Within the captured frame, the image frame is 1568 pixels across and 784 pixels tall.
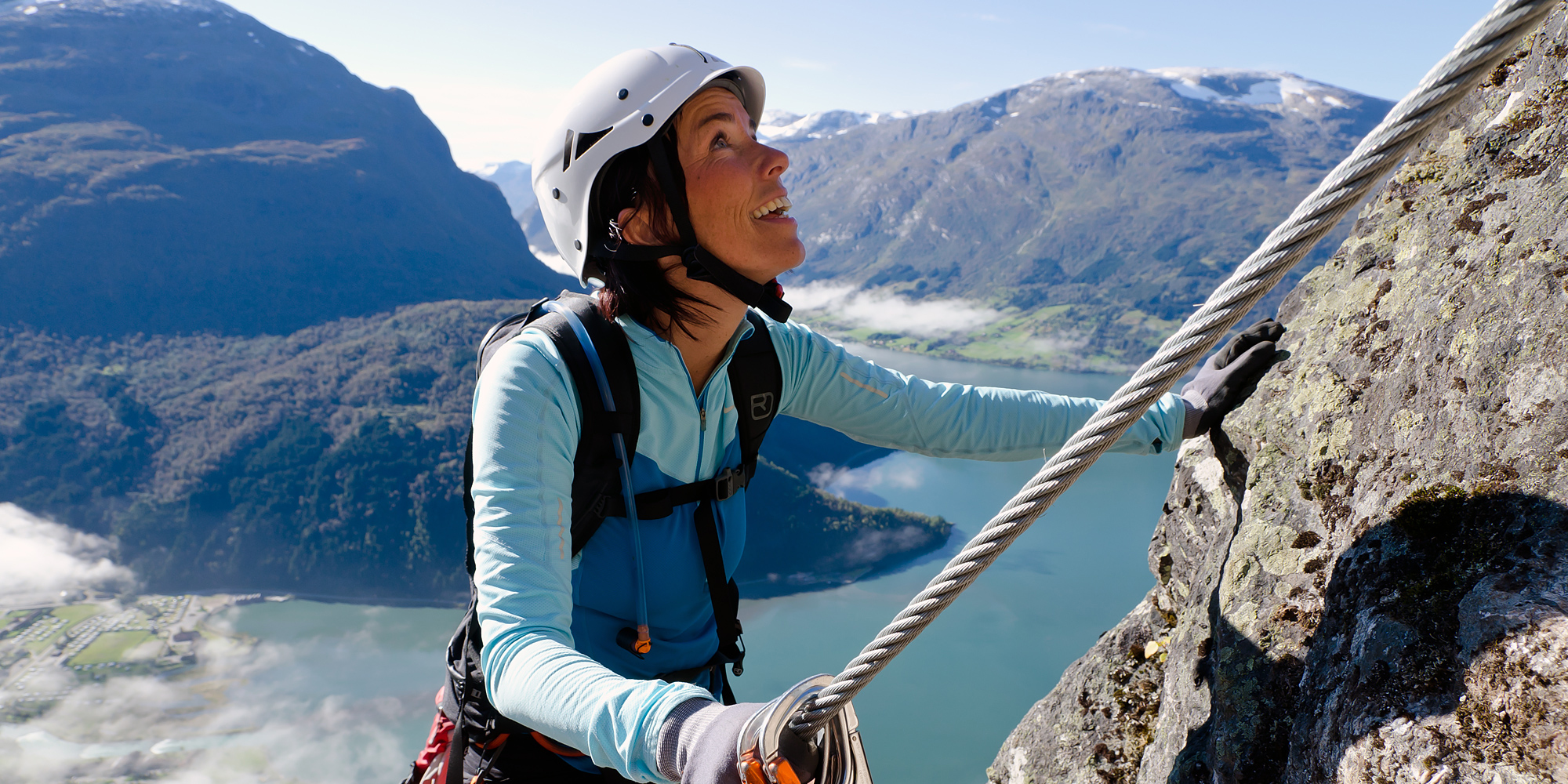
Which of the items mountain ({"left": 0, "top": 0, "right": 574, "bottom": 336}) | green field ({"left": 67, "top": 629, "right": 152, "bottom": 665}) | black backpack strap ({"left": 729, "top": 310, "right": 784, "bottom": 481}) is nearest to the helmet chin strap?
A: black backpack strap ({"left": 729, "top": 310, "right": 784, "bottom": 481})

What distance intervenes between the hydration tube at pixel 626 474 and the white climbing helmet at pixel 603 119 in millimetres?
508

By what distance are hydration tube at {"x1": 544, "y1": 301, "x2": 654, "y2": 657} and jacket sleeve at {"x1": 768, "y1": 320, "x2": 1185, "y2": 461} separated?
747 millimetres

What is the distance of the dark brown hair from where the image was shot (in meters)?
2.46

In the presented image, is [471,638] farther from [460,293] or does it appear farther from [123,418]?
[460,293]

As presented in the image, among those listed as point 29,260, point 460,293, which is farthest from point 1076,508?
point 29,260

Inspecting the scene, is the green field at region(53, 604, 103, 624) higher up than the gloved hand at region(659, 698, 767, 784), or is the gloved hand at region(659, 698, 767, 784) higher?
the gloved hand at region(659, 698, 767, 784)

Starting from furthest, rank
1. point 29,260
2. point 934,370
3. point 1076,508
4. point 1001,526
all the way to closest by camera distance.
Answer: point 934,370 < point 29,260 < point 1076,508 < point 1001,526

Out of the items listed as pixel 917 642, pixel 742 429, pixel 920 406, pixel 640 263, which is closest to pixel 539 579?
pixel 742 429

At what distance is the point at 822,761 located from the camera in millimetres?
1744

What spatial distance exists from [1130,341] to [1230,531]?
159m

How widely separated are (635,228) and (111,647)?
110322 millimetres

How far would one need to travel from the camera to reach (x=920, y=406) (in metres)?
2.85

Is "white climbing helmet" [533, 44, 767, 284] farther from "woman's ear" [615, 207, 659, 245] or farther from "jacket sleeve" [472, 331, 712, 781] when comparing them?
"jacket sleeve" [472, 331, 712, 781]

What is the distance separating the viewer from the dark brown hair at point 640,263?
2.46 m
